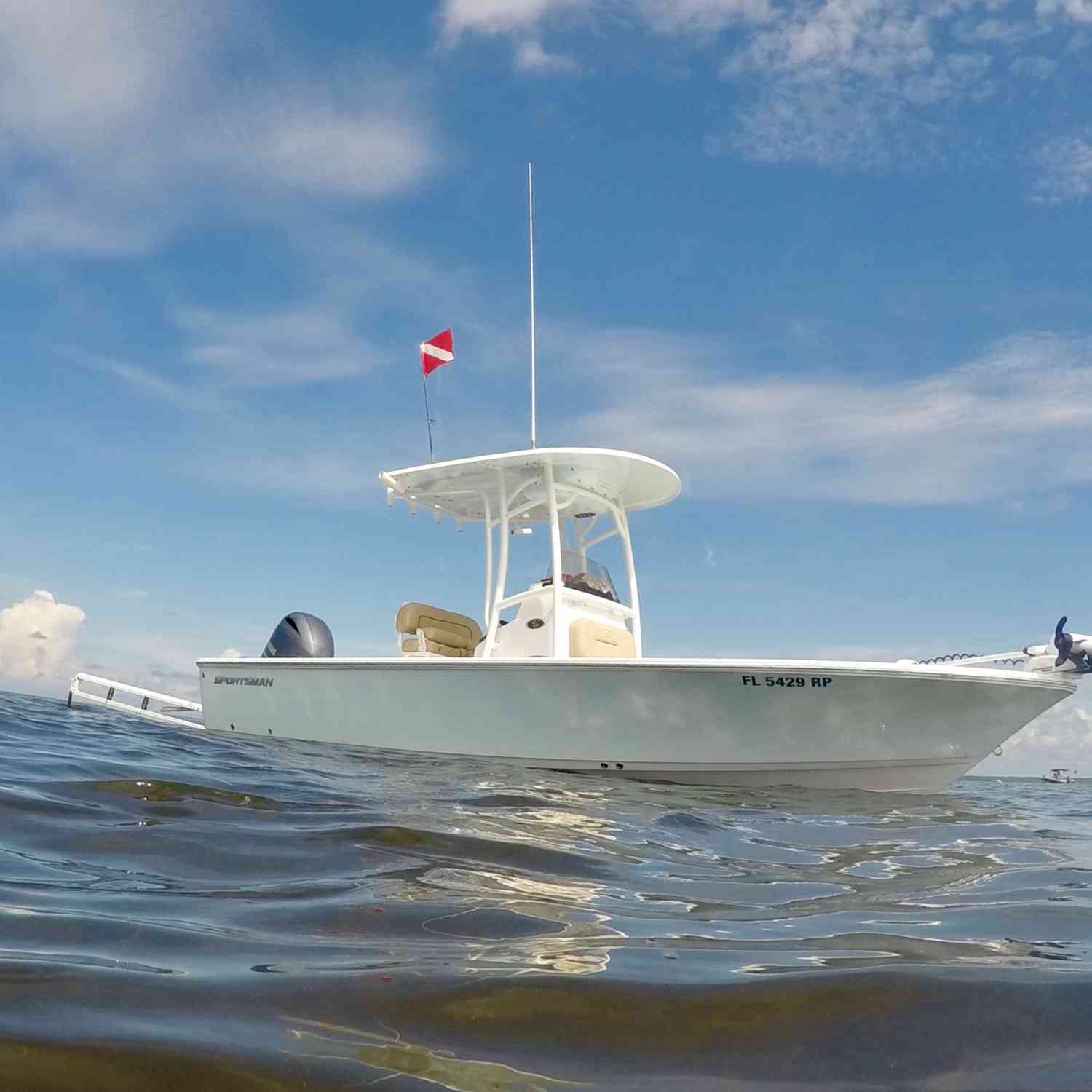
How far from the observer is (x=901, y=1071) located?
126 centimetres

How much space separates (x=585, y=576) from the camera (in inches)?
411

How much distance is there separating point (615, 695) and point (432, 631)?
141 inches

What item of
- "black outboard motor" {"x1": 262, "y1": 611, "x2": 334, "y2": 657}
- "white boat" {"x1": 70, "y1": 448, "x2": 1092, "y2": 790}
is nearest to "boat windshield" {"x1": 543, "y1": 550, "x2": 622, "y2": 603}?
"white boat" {"x1": 70, "y1": 448, "x2": 1092, "y2": 790}

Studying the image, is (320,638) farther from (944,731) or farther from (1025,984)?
(1025,984)

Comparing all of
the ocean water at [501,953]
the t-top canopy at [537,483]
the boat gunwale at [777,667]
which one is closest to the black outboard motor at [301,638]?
the t-top canopy at [537,483]

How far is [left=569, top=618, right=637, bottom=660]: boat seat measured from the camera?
31.0ft

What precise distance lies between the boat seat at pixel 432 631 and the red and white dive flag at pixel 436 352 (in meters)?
3.29

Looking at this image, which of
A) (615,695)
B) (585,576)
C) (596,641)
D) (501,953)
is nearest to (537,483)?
(585,576)

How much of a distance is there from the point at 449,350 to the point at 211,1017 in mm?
11171

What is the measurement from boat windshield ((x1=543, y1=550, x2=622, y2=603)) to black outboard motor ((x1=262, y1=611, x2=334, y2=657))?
3660mm

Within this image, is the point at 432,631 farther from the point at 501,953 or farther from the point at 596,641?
the point at 501,953

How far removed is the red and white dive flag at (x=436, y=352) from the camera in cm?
1188

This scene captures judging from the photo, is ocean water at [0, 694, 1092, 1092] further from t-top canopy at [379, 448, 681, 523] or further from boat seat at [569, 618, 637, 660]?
t-top canopy at [379, 448, 681, 523]

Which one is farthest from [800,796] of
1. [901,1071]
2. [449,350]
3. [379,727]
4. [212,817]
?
[449,350]
